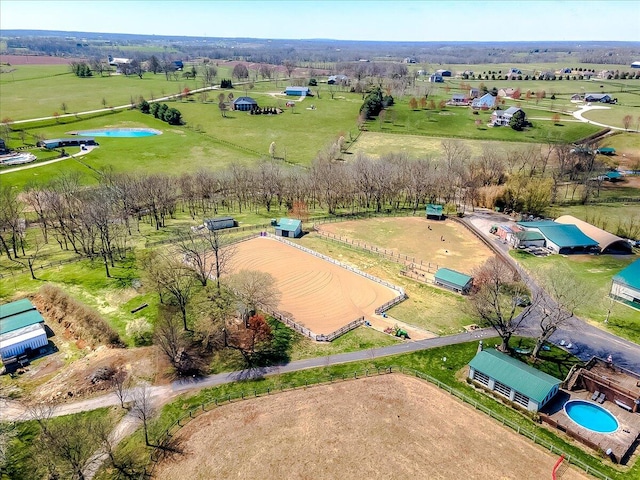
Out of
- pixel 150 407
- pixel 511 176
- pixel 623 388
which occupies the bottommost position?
pixel 150 407

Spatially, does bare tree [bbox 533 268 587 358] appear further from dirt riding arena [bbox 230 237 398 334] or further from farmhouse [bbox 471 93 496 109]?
farmhouse [bbox 471 93 496 109]

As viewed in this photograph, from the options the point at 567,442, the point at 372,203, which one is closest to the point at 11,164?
the point at 372,203

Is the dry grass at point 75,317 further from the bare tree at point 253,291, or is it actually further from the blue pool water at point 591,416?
the blue pool water at point 591,416

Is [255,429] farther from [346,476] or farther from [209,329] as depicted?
[209,329]

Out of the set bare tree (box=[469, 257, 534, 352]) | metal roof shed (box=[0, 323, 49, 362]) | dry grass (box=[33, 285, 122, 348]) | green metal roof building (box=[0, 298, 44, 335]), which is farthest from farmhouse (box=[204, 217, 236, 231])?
bare tree (box=[469, 257, 534, 352])

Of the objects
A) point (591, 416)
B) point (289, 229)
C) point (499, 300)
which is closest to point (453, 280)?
point (499, 300)

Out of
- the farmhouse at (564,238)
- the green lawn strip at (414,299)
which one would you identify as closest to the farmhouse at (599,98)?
the farmhouse at (564,238)

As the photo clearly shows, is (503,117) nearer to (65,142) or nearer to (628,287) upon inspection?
(628,287)
